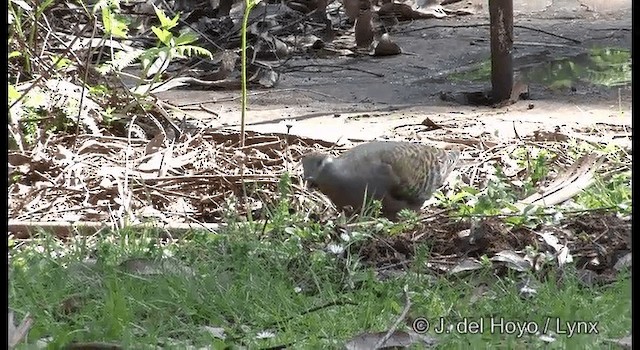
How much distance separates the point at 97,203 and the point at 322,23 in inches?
200

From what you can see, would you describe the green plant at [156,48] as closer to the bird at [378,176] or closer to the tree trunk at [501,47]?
the bird at [378,176]

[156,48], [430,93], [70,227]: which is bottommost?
[430,93]

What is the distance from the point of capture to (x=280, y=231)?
387 centimetres

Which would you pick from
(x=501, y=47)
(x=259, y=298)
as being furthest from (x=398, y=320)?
(x=501, y=47)

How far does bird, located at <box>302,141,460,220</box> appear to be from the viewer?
4.08 m

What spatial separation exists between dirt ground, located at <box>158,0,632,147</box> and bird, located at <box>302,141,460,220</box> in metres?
0.96

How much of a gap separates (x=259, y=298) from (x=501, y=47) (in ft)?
11.2

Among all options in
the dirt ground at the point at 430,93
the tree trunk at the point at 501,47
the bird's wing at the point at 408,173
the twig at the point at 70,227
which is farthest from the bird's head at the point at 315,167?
the tree trunk at the point at 501,47

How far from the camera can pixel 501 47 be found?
619cm

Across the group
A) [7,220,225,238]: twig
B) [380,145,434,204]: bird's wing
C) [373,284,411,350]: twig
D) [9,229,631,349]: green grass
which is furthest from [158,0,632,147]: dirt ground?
[373,284,411,350]: twig

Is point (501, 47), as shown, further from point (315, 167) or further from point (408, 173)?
point (315, 167)

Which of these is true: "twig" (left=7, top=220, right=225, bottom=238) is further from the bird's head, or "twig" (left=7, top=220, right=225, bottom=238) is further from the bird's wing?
the bird's wing

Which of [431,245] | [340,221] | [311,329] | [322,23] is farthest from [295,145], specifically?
[322,23]

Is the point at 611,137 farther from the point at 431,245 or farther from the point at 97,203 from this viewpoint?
the point at 97,203
